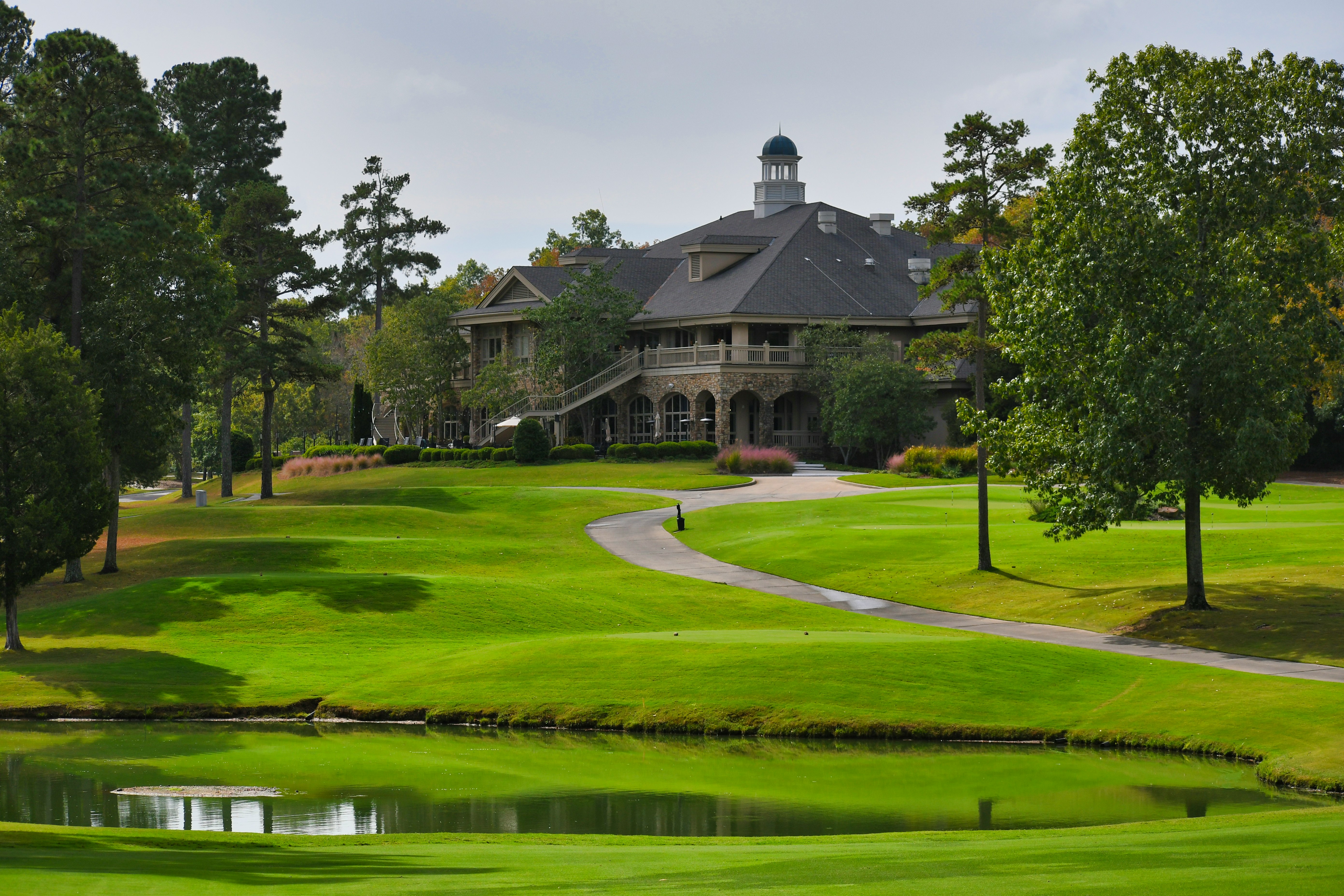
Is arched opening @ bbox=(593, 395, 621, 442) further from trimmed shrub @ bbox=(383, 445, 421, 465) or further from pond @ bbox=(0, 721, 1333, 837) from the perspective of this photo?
pond @ bbox=(0, 721, 1333, 837)

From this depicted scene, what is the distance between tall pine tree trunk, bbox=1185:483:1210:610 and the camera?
28.6 meters

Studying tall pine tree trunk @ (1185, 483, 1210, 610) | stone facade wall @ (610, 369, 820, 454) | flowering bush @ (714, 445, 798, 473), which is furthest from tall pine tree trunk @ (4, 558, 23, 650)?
stone facade wall @ (610, 369, 820, 454)

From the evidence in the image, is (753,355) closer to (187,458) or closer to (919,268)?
(919,268)

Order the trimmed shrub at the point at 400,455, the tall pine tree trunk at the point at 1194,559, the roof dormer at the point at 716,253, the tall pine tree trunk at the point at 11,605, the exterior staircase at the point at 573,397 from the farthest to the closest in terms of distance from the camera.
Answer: the roof dormer at the point at 716,253 < the trimmed shrub at the point at 400,455 < the exterior staircase at the point at 573,397 < the tall pine tree trunk at the point at 1194,559 < the tall pine tree trunk at the point at 11,605

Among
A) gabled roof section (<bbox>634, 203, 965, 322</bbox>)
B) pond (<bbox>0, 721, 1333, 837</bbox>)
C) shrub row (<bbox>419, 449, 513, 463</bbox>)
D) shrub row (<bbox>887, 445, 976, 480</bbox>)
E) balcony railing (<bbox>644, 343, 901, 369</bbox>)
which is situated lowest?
pond (<bbox>0, 721, 1333, 837</bbox>)

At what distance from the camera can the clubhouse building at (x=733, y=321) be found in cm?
7338

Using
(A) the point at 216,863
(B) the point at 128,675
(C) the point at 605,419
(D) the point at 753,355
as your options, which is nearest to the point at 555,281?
(C) the point at 605,419

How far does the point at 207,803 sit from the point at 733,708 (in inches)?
350

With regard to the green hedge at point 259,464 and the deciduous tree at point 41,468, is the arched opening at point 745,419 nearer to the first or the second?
the green hedge at point 259,464

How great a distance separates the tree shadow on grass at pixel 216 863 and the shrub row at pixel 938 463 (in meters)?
50.9

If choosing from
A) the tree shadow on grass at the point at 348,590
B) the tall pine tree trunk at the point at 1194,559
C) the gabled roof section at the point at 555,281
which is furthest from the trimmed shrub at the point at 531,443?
the tall pine tree trunk at the point at 1194,559

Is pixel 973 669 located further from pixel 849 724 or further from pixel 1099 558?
pixel 1099 558

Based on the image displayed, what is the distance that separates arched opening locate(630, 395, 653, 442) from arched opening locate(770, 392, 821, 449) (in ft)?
23.8

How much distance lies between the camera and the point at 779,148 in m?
93.6
